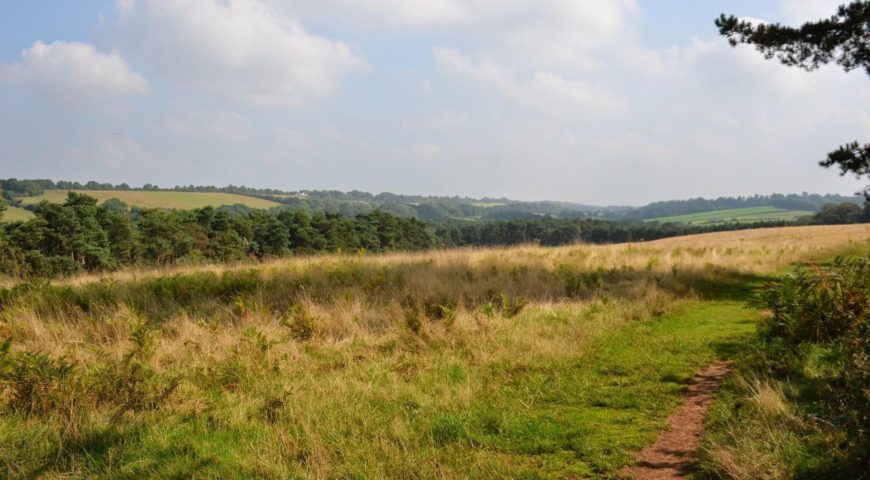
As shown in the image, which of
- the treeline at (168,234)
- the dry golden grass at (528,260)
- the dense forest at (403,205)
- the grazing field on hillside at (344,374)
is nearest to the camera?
the grazing field on hillside at (344,374)

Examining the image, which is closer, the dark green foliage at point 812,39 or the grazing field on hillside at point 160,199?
the dark green foliage at point 812,39

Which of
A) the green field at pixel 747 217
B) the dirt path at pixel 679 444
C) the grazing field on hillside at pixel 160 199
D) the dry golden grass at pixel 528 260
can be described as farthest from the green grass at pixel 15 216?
the green field at pixel 747 217

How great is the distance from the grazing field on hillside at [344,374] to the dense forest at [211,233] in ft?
70.8

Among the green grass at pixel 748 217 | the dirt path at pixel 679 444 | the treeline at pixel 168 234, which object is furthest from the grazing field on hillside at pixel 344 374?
the green grass at pixel 748 217

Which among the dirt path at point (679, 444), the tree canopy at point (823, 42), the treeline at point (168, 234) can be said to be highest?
the tree canopy at point (823, 42)

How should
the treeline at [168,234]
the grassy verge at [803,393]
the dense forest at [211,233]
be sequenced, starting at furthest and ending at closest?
the dense forest at [211,233], the treeline at [168,234], the grassy verge at [803,393]

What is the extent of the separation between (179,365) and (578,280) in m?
8.94

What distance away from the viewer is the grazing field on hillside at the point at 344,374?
4.00 metres

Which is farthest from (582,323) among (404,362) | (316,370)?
(316,370)

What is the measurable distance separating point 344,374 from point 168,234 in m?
57.2

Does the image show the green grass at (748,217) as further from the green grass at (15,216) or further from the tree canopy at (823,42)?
the green grass at (15,216)

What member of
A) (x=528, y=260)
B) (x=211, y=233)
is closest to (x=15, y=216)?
(x=211, y=233)

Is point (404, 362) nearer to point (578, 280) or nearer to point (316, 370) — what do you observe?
point (316, 370)

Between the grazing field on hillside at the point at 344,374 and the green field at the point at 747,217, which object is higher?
the green field at the point at 747,217
